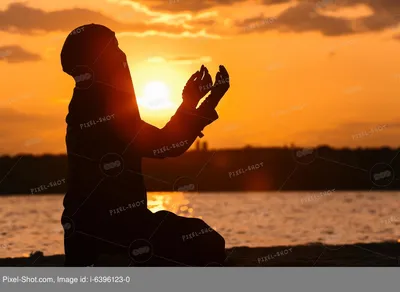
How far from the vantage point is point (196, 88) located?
15305 millimetres

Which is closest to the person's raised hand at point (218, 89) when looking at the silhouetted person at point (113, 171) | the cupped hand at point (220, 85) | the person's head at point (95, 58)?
the cupped hand at point (220, 85)

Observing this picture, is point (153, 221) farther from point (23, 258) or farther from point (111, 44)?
point (23, 258)

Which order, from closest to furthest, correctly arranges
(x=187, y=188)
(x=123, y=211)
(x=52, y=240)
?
(x=123, y=211)
(x=187, y=188)
(x=52, y=240)

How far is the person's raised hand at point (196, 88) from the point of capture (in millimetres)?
15266

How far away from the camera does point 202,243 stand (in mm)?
14789

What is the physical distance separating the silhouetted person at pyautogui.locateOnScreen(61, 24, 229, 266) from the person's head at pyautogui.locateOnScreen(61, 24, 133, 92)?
0.05 ft

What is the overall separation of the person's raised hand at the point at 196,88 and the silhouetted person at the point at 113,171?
34cm

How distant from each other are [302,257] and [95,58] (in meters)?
5.40

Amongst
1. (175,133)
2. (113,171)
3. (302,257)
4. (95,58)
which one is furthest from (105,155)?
(302,257)

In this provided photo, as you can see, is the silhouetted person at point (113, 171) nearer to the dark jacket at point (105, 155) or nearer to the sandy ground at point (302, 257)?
the dark jacket at point (105, 155)

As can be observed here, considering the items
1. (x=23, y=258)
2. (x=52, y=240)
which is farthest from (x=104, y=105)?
(x=52, y=240)

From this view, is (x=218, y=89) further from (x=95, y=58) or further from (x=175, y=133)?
(x=95, y=58)

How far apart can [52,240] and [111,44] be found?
53.8ft

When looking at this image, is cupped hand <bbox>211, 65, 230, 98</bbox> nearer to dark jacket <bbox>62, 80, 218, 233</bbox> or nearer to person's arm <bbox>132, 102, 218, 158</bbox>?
person's arm <bbox>132, 102, 218, 158</bbox>
